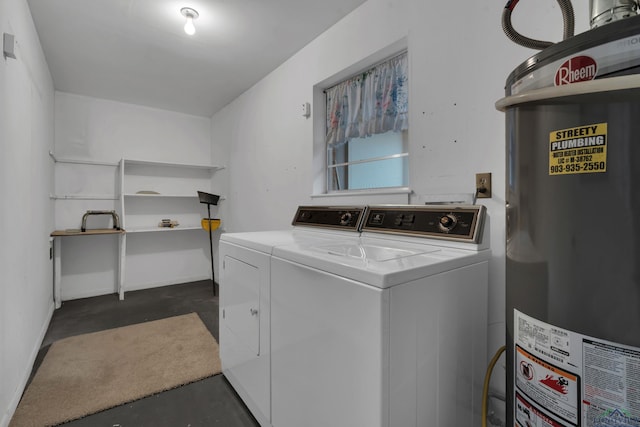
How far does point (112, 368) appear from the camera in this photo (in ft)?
6.59

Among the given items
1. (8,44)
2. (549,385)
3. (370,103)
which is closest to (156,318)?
(8,44)

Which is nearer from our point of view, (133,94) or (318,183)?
(318,183)

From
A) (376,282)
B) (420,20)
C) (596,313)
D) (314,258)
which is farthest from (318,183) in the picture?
(596,313)

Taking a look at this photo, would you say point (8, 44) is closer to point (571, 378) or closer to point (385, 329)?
point (385, 329)

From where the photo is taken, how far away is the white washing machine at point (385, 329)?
2.67 ft

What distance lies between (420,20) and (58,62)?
318cm

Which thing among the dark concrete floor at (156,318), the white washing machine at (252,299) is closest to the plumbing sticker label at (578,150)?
the white washing machine at (252,299)

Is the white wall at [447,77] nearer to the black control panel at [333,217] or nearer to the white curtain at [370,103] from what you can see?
the white curtain at [370,103]

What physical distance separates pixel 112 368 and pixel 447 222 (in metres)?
2.30

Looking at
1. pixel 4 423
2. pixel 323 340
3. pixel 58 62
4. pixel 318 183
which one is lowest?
pixel 4 423

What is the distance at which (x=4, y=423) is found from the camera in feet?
4.69

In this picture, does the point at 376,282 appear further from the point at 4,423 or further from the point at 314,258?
the point at 4,423

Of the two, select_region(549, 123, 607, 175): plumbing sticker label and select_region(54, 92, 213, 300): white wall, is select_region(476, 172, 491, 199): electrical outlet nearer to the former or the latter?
select_region(549, 123, 607, 175): plumbing sticker label

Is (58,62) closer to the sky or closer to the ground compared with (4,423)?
closer to the sky
